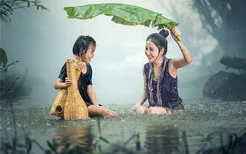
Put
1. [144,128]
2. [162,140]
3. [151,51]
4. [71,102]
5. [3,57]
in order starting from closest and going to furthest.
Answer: [162,140] < [144,128] < [3,57] < [71,102] < [151,51]

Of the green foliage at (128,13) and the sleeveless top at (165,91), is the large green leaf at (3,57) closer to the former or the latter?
the green foliage at (128,13)

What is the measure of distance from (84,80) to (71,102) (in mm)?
266

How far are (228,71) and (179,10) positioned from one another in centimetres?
68

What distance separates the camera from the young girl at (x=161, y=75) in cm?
384

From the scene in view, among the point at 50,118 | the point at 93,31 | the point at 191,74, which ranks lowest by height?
the point at 50,118

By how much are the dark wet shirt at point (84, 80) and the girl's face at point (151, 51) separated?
19.3 inches

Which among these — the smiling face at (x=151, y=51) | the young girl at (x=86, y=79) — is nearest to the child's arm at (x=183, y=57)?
the smiling face at (x=151, y=51)

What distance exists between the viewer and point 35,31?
13.0ft

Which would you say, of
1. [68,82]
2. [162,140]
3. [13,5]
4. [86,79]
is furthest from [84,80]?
[162,140]

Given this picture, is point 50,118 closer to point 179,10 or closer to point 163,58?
point 163,58

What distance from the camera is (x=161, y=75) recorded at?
384 cm

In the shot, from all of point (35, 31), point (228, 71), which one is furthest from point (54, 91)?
point (228, 71)

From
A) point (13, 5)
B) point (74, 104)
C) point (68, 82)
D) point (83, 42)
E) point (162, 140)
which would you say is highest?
point (13, 5)

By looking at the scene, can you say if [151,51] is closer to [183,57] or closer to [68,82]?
[183,57]
